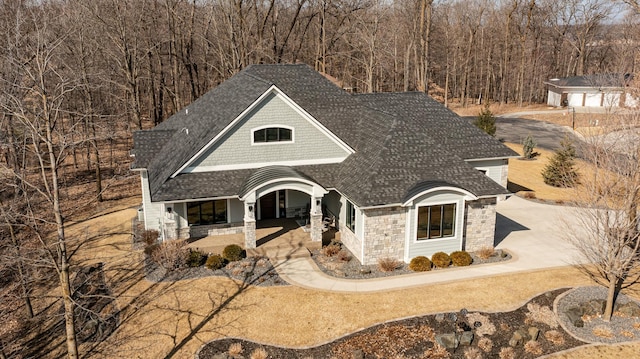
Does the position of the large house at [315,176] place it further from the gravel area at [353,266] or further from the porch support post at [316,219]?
the gravel area at [353,266]

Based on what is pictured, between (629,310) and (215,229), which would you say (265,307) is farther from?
(629,310)

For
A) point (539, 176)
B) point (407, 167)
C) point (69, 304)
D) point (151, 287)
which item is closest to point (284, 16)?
point (539, 176)

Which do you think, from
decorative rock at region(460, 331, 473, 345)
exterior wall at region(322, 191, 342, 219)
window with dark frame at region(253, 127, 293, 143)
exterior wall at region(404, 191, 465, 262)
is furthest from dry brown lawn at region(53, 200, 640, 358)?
window with dark frame at region(253, 127, 293, 143)

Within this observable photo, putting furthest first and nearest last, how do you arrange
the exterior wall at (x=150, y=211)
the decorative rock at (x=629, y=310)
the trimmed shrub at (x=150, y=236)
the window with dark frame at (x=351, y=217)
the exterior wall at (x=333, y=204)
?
the exterior wall at (x=150, y=211), the exterior wall at (x=333, y=204), the trimmed shrub at (x=150, y=236), the window with dark frame at (x=351, y=217), the decorative rock at (x=629, y=310)

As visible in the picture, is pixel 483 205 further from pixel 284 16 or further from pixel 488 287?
pixel 284 16

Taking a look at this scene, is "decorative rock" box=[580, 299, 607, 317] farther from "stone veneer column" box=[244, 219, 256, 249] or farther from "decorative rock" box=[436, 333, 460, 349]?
"stone veneer column" box=[244, 219, 256, 249]

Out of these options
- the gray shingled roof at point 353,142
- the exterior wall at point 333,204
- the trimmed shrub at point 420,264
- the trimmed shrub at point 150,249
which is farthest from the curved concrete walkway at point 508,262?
the trimmed shrub at point 150,249
